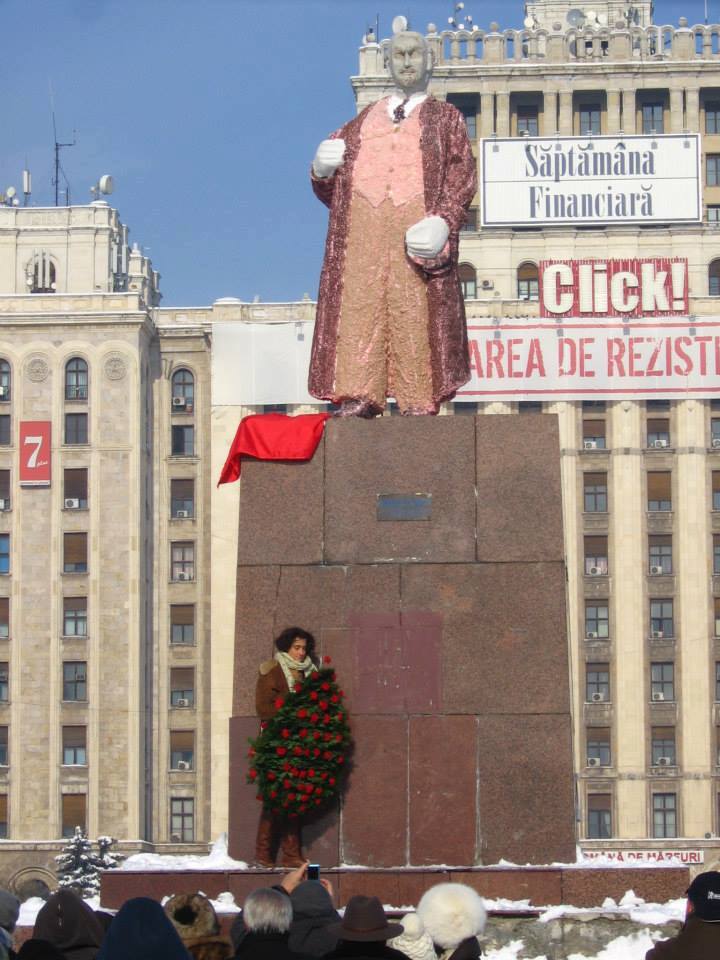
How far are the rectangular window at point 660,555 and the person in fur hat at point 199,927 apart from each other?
6417 centimetres

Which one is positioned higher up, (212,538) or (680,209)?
(680,209)

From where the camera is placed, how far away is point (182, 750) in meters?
75.5

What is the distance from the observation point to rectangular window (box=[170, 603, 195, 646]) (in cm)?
7612

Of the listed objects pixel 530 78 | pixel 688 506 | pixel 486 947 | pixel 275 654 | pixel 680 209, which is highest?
pixel 530 78

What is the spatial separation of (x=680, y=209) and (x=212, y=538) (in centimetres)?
1886

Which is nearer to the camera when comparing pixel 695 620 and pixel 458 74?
pixel 695 620

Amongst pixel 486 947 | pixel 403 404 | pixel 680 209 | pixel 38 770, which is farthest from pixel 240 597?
pixel 680 209

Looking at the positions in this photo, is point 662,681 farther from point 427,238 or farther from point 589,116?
point 427,238

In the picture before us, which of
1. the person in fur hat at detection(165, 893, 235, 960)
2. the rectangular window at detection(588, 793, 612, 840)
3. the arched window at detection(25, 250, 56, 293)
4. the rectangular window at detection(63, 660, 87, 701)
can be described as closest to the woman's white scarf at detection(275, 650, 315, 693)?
the person in fur hat at detection(165, 893, 235, 960)

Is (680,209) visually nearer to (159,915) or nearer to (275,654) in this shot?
(275,654)

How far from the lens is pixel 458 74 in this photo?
8231 cm

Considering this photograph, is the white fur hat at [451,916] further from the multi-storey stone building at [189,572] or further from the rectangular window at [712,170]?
the rectangular window at [712,170]

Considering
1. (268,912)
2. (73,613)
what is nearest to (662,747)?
(73,613)

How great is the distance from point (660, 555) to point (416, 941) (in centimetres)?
6391
